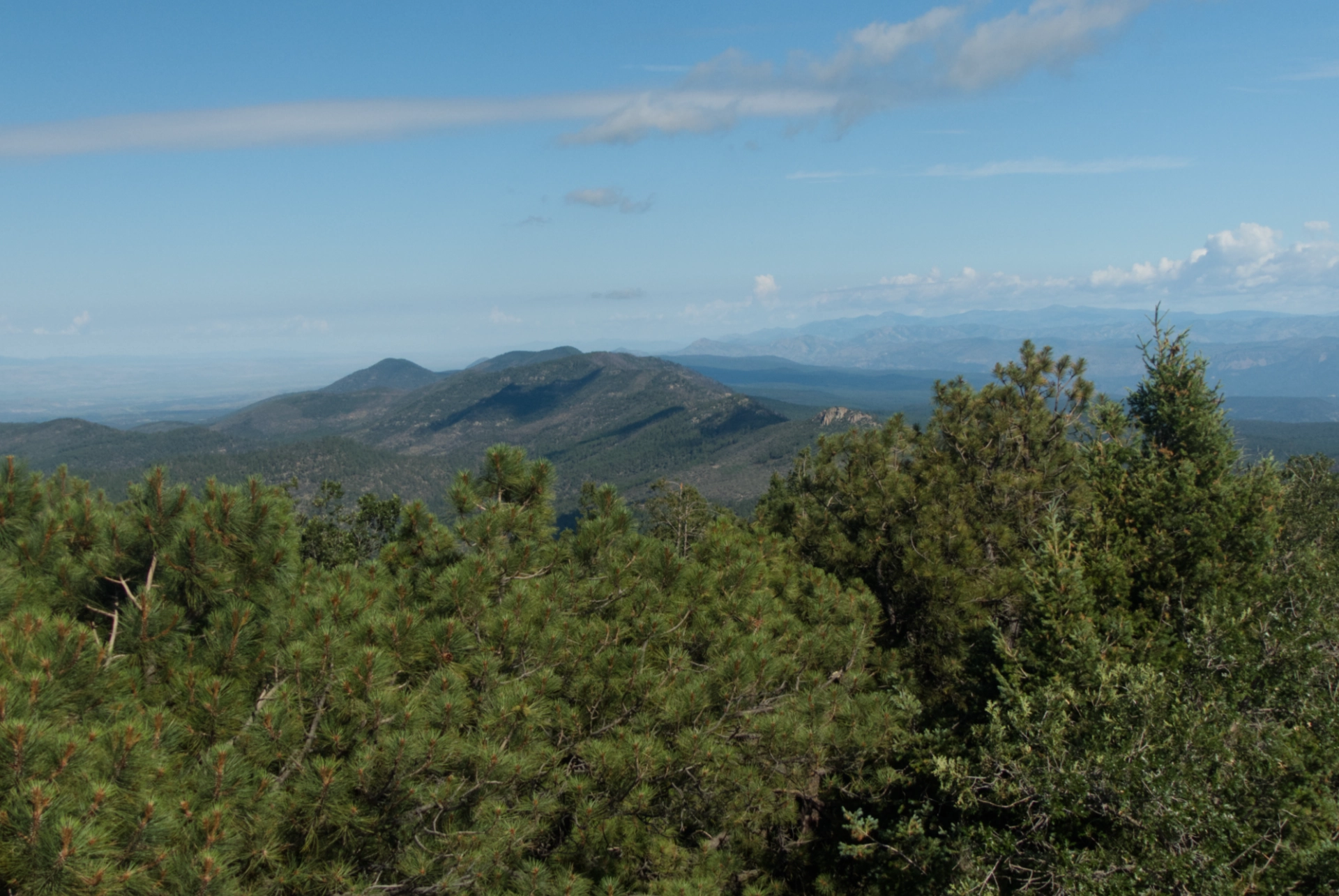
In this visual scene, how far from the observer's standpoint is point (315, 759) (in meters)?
5.39

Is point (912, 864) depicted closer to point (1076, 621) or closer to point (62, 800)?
point (1076, 621)

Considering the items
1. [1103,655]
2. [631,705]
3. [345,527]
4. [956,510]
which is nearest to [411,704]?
[631,705]

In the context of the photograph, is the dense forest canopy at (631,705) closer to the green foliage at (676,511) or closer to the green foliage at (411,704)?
the green foliage at (411,704)

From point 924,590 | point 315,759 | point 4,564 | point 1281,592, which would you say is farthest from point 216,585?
point 1281,592

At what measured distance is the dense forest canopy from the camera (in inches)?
208

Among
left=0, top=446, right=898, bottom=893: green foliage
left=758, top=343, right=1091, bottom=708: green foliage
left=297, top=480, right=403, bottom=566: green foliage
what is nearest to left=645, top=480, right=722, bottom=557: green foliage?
left=758, top=343, right=1091, bottom=708: green foliage

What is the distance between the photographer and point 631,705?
26.0ft

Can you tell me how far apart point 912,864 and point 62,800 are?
8353 mm

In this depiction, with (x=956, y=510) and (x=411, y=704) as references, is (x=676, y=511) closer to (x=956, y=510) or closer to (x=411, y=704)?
(x=956, y=510)

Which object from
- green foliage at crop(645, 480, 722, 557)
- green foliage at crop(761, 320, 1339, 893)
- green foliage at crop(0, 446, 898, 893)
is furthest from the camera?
green foliage at crop(645, 480, 722, 557)

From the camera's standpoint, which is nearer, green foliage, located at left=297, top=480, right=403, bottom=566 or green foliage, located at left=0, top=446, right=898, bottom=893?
green foliage, located at left=0, top=446, right=898, bottom=893

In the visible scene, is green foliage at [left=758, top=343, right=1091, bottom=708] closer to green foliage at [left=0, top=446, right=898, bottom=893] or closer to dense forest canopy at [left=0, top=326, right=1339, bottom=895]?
dense forest canopy at [left=0, top=326, right=1339, bottom=895]

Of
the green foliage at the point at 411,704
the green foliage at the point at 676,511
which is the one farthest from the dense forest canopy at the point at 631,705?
the green foliage at the point at 676,511

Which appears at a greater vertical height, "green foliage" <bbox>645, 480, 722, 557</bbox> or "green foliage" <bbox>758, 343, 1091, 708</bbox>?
"green foliage" <bbox>758, 343, 1091, 708</bbox>
